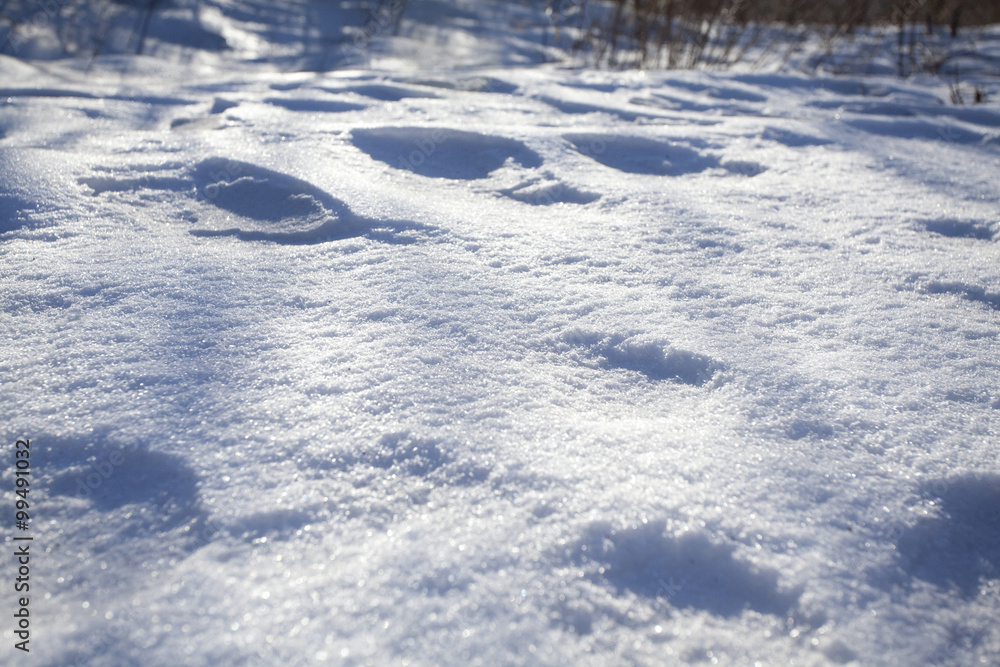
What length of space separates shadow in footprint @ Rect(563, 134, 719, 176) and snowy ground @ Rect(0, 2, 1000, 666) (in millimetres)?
130

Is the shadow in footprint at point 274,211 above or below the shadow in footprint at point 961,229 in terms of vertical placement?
below

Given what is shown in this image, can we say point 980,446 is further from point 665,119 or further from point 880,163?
point 665,119

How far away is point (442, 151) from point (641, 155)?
0.66 m

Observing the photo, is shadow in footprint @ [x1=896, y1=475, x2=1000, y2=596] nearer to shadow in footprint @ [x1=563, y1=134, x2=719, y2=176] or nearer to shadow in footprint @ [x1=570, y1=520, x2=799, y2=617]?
shadow in footprint @ [x1=570, y1=520, x2=799, y2=617]

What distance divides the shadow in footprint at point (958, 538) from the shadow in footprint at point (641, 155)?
1.23 meters

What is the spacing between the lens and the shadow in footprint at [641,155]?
184cm

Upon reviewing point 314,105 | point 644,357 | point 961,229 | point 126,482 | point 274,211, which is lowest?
point 126,482

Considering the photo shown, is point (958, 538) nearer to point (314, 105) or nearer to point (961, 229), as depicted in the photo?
point (961, 229)

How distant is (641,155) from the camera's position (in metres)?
1.93

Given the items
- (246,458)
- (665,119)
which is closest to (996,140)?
(665,119)

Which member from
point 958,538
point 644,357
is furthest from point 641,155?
point 958,538

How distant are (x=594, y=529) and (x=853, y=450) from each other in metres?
0.42

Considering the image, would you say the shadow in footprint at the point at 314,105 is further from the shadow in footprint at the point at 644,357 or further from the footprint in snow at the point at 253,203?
the shadow in footprint at the point at 644,357

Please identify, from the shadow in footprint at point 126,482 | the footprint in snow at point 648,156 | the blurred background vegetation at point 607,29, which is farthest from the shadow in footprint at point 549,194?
the blurred background vegetation at point 607,29
